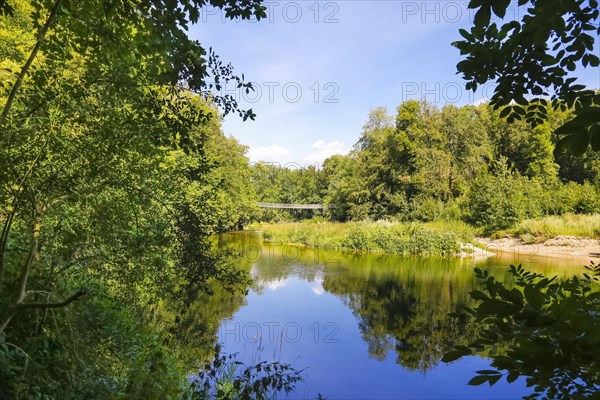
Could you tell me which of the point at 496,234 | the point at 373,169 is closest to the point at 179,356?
the point at 496,234

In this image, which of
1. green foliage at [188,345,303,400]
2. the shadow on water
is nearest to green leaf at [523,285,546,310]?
the shadow on water

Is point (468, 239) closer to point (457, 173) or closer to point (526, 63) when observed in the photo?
point (457, 173)

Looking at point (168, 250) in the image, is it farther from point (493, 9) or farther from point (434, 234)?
point (434, 234)

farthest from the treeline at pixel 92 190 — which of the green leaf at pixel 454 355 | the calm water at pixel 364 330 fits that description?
the calm water at pixel 364 330

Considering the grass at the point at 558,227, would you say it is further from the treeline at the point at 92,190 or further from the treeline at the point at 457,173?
the treeline at the point at 92,190

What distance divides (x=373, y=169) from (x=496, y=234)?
10.8 metres

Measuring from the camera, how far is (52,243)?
3.39 meters

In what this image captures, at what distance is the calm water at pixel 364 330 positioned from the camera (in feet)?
20.0

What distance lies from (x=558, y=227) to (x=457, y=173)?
9.06m

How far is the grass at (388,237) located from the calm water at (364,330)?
4798mm

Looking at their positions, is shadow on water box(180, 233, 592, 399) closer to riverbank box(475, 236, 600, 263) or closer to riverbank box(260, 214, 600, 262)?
riverbank box(475, 236, 600, 263)

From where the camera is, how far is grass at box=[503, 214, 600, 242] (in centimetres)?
1888

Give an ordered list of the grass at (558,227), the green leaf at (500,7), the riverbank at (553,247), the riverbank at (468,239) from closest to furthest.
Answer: the green leaf at (500,7) → the riverbank at (553,247) → the riverbank at (468,239) → the grass at (558,227)

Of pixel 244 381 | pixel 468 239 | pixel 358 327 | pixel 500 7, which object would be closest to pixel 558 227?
pixel 468 239
